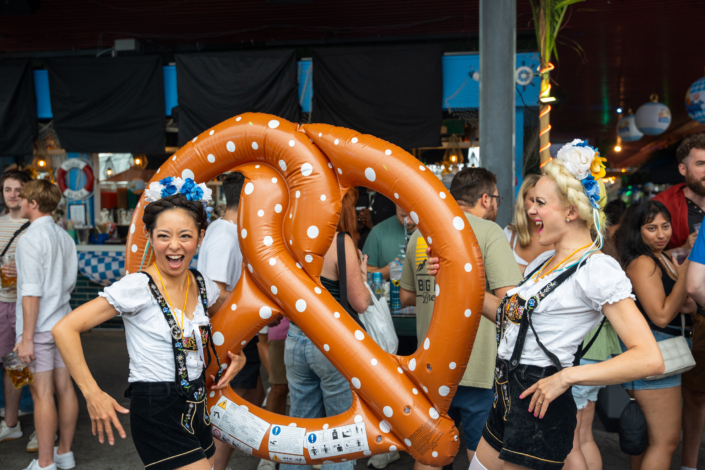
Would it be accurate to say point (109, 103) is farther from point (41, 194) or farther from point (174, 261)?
point (174, 261)

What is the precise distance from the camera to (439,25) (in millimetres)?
6277

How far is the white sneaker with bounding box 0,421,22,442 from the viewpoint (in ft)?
11.4

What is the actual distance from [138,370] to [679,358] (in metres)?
2.30

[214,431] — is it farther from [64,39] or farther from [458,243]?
[64,39]

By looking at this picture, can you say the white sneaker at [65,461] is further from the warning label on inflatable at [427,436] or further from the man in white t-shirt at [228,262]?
the warning label on inflatable at [427,436]

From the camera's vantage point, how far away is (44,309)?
9.73 feet

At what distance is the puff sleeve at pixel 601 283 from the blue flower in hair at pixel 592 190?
0.61ft

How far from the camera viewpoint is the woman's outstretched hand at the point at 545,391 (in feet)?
4.90

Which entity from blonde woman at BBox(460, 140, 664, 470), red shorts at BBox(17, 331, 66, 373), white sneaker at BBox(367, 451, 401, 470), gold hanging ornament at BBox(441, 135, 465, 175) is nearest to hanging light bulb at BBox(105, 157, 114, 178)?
gold hanging ornament at BBox(441, 135, 465, 175)

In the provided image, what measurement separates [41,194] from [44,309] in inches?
25.0

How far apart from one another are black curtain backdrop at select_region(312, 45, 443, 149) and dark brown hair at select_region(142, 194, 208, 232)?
357cm

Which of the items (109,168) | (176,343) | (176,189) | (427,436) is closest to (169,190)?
(176,189)

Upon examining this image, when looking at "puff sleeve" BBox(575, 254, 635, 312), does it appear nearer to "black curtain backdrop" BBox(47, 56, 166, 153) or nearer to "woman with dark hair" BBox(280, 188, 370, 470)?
"woman with dark hair" BBox(280, 188, 370, 470)

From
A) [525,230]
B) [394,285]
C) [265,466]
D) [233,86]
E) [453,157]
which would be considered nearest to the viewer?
[525,230]
